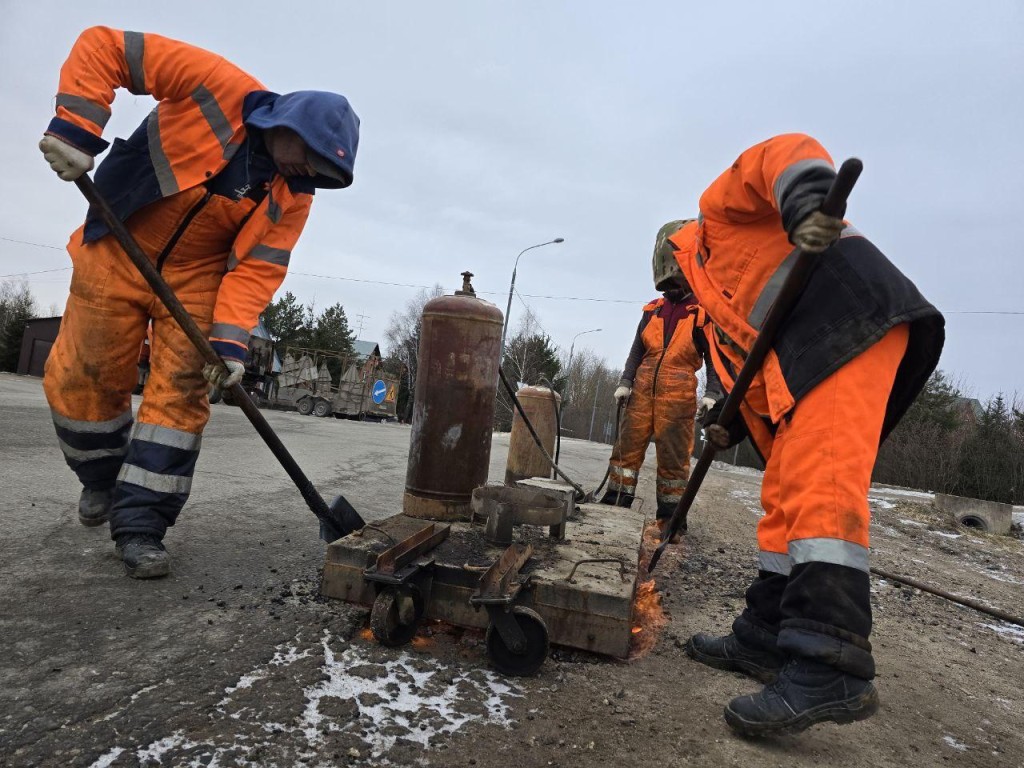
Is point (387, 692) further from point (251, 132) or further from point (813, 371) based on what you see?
point (251, 132)

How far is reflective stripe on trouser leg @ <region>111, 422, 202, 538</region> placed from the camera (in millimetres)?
2494

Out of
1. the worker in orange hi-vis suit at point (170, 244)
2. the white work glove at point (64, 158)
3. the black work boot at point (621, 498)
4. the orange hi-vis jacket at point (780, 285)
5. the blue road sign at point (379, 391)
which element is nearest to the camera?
the orange hi-vis jacket at point (780, 285)

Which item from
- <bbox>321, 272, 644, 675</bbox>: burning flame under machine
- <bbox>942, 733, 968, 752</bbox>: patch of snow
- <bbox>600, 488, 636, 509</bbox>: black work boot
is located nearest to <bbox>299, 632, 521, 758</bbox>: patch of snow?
<bbox>321, 272, 644, 675</bbox>: burning flame under machine

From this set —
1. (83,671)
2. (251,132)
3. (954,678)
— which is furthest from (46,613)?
(954,678)

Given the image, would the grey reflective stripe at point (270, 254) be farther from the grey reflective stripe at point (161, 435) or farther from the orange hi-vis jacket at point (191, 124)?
the grey reflective stripe at point (161, 435)

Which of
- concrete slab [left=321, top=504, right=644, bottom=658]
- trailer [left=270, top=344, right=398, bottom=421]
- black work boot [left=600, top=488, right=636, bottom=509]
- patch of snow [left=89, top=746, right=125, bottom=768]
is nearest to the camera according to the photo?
patch of snow [left=89, top=746, right=125, bottom=768]

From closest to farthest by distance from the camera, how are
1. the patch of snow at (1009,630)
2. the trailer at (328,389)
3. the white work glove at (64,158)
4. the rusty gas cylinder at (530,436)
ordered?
1. the white work glove at (64,158)
2. the patch of snow at (1009,630)
3. the rusty gas cylinder at (530,436)
4. the trailer at (328,389)

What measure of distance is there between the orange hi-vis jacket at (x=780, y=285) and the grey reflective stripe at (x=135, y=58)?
2203 mm

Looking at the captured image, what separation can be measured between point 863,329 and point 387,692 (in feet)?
5.46

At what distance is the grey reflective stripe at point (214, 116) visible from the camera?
2545 millimetres

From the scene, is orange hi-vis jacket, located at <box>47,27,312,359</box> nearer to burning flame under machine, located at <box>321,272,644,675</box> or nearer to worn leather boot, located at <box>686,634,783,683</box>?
burning flame under machine, located at <box>321,272,644,675</box>

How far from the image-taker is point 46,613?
6.50 ft

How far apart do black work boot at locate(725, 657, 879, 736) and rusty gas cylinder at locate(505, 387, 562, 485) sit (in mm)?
4311

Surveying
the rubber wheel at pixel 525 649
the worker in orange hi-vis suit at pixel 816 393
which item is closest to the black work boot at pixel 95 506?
the rubber wheel at pixel 525 649
